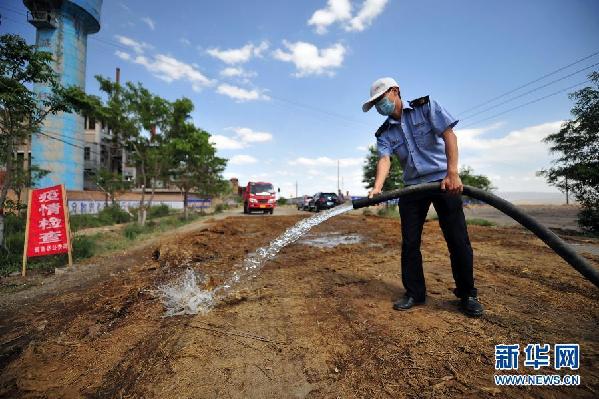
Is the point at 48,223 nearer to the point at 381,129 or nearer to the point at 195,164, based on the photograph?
the point at 381,129

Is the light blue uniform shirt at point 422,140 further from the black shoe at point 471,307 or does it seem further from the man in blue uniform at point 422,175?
the black shoe at point 471,307

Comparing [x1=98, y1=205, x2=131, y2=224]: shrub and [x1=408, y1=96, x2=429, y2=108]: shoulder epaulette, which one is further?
[x1=98, y1=205, x2=131, y2=224]: shrub

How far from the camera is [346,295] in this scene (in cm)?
300

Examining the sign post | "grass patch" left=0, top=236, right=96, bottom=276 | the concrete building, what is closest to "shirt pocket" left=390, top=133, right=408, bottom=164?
the sign post

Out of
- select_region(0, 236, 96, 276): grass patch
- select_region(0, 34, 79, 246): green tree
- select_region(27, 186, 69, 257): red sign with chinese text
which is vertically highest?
select_region(0, 34, 79, 246): green tree

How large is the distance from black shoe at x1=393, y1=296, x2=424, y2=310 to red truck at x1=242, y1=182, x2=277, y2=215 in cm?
1976

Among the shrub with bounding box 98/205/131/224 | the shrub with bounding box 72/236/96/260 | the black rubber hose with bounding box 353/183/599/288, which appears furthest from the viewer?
the shrub with bounding box 98/205/131/224

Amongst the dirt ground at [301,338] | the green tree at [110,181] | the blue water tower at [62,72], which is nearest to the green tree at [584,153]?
the dirt ground at [301,338]

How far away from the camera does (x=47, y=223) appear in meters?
5.61

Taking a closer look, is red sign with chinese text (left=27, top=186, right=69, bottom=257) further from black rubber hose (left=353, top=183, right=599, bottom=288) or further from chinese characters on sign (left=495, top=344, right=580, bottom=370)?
chinese characters on sign (left=495, top=344, right=580, bottom=370)

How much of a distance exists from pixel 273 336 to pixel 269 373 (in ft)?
1.42

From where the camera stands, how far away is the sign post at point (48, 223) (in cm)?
544

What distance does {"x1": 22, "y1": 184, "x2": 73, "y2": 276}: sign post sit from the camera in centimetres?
544

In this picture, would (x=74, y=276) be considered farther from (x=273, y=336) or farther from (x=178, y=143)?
(x=178, y=143)
